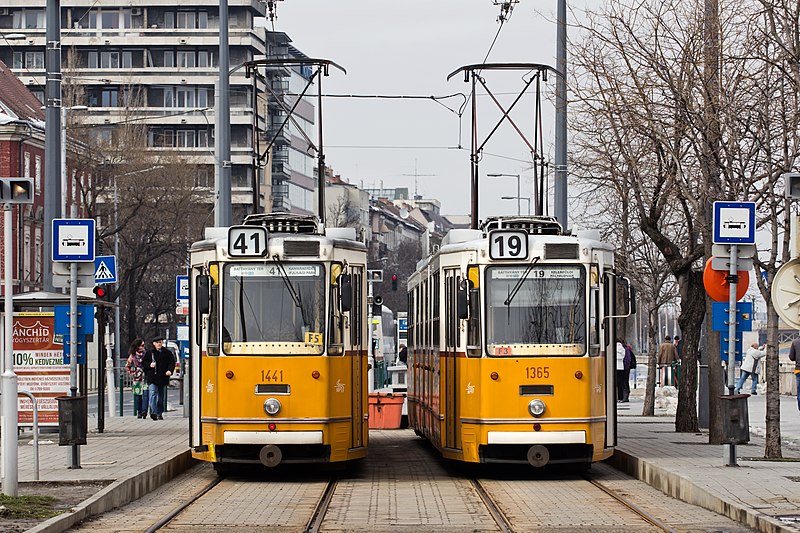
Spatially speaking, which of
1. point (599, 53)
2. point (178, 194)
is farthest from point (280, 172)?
point (599, 53)

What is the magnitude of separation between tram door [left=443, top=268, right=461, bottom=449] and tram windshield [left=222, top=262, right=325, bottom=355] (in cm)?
167

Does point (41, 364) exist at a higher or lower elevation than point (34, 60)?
lower

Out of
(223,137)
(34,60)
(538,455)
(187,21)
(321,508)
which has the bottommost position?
(321,508)

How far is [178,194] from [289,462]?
148ft

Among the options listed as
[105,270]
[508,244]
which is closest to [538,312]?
[508,244]

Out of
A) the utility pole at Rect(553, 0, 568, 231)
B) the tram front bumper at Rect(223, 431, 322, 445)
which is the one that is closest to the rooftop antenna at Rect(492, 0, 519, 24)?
the utility pole at Rect(553, 0, 568, 231)

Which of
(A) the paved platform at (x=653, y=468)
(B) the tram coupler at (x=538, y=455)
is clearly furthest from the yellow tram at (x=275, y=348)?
(B) the tram coupler at (x=538, y=455)

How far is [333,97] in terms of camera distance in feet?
107

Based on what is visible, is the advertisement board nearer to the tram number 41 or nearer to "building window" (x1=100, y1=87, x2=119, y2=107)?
the tram number 41

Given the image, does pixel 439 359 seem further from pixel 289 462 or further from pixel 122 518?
pixel 122 518

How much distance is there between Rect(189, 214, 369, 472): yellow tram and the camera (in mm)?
18438

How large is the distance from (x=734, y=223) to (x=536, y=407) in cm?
311

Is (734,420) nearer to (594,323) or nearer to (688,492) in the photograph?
(688,492)

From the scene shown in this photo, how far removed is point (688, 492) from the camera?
1631 centimetres
